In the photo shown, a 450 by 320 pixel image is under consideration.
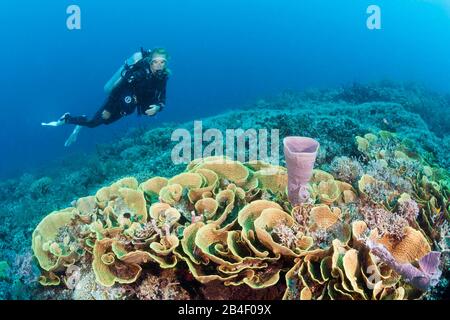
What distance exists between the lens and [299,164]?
3127 millimetres

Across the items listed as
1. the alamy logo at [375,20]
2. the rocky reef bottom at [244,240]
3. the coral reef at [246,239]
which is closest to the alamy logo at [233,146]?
the rocky reef bottom at [244,240]

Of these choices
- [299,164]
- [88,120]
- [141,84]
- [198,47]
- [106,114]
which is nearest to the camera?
[299,164]

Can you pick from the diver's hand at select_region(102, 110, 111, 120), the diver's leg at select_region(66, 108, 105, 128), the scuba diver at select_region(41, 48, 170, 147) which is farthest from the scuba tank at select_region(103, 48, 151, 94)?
the diver's leg at select_region(66, 108, 105, 128)

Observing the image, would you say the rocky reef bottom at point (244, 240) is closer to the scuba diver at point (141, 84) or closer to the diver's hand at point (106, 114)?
the scuba diver at point (141, 84)

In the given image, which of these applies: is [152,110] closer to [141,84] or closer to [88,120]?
[141,84]

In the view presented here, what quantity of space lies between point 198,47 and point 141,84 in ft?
276

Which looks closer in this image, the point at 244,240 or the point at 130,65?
the point at 244,240

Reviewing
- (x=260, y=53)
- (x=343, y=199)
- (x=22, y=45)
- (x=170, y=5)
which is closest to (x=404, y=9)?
(x=260, y=53)

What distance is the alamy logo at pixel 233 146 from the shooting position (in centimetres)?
616

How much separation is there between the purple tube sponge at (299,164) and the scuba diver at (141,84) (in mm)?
5011

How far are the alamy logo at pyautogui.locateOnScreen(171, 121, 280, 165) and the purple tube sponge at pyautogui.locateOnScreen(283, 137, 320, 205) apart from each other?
2.04 meters

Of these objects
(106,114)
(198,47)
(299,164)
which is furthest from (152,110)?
(198,47)
